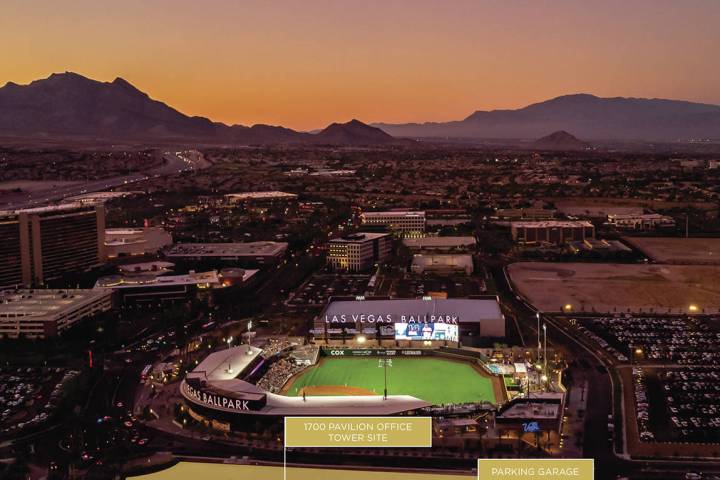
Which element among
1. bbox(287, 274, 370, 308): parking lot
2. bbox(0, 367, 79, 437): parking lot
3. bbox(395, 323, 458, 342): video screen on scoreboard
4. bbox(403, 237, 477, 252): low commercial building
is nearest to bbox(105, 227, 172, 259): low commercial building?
bbox(287, 274, 370, 308): parking lot

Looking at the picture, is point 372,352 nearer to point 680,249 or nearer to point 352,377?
point 352,377

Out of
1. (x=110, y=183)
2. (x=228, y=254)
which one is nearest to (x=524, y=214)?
(x=228, y=254)

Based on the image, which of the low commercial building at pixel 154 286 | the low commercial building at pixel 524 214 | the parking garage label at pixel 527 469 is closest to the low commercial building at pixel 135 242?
the low commercial building at pixel 154 286

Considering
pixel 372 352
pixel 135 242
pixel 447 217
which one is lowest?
pixel 372 352

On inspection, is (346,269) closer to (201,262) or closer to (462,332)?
(201,262)

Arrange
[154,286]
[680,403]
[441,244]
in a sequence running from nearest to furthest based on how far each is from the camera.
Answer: [680,403] → [154,286] → [441,244]

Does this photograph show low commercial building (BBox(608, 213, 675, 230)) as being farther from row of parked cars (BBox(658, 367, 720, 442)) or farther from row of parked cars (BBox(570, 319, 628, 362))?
row of parked cars (BBox(658, 367, 720, 442))

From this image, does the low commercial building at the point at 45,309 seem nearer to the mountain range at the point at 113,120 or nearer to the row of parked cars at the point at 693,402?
the row of parked cars at the point at 693,402
